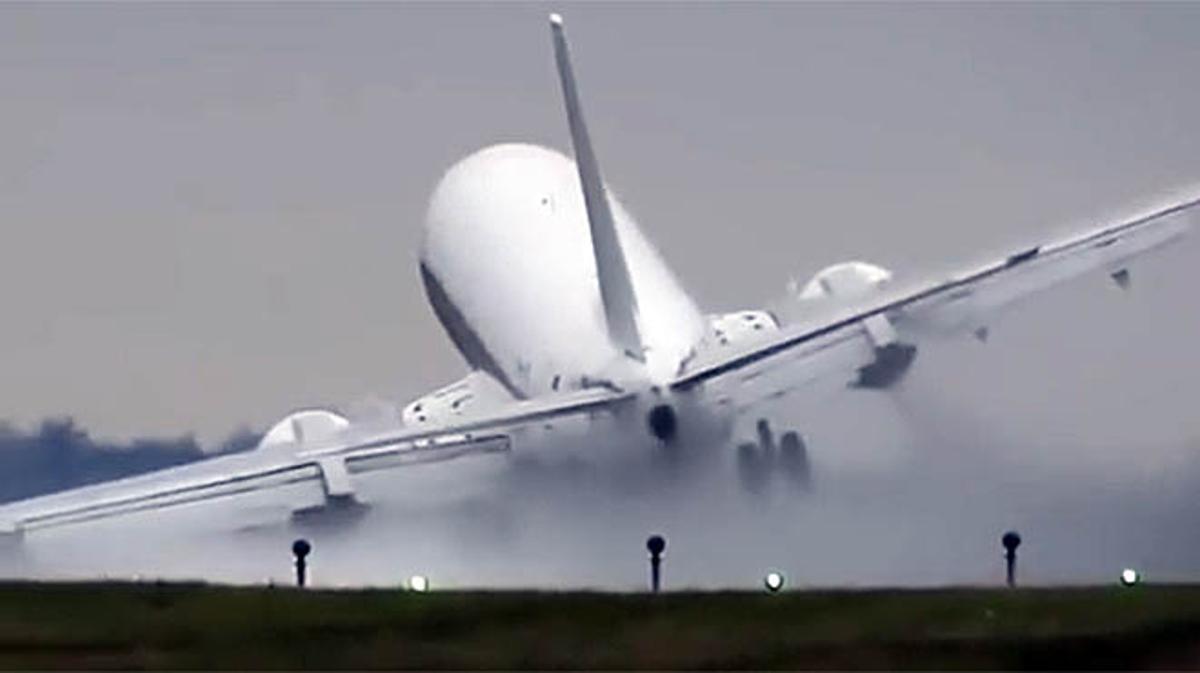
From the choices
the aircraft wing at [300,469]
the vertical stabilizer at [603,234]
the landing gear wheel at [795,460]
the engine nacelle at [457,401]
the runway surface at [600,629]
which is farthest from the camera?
the engine nacelle at [457,401]

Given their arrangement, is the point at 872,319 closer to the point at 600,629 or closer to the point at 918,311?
the point at 918,311

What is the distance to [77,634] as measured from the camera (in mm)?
56531

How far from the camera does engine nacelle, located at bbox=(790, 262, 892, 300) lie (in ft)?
389

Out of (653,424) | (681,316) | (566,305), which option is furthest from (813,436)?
(566,305)

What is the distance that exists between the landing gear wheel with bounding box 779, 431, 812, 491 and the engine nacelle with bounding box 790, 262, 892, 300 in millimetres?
10494

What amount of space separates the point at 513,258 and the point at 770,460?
2844cm

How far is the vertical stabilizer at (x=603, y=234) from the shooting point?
112312 mm

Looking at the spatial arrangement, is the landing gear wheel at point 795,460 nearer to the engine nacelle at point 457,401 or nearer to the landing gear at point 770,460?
the landing gear at point 770,460

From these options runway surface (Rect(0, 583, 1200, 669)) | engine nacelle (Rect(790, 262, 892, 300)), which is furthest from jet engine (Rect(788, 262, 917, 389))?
runway surface (Rect(0, 583, 1200, 669))

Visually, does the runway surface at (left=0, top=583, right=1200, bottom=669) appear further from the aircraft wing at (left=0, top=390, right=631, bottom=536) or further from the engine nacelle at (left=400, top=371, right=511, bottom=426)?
the engine nacelle at (left=400, top=371, right=511, bottom=426)

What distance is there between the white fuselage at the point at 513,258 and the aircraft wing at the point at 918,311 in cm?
1186

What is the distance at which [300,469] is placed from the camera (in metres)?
114

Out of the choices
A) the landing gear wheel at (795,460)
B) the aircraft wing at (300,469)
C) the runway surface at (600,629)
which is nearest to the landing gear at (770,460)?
the landing gear wheel at (795,460)

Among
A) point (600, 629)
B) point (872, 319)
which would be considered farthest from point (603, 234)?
point (600, 629)
